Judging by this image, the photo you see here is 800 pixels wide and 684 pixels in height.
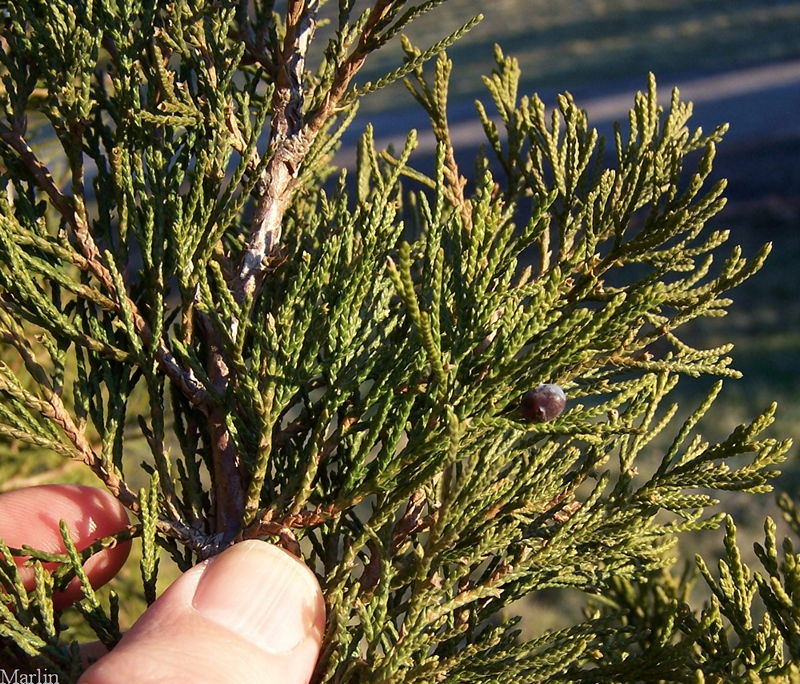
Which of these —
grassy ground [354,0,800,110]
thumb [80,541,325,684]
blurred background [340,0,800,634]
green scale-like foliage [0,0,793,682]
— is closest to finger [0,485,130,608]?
green scale-like foliage [0,0,793,682]

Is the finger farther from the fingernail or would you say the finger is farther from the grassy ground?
the grassy ground

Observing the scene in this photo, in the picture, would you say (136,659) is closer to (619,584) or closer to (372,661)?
(372,661)

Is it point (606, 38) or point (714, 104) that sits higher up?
point (606, 38)

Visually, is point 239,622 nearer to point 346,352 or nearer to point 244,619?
point 244,619

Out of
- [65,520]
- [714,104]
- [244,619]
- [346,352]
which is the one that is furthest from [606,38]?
[244,619]

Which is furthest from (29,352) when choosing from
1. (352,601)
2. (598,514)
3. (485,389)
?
(598,514)

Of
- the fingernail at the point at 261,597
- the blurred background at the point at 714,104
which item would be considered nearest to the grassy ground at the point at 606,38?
the blurred background at the point at 714,104
